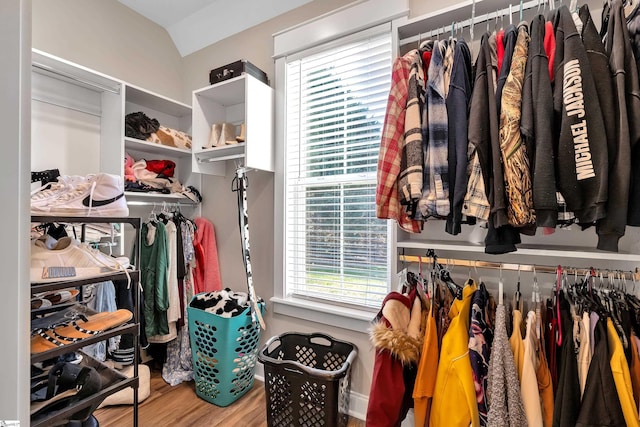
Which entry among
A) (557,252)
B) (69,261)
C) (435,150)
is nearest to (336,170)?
(435,150)

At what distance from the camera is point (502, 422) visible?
102 centimetres

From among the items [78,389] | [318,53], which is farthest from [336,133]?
[78,389]

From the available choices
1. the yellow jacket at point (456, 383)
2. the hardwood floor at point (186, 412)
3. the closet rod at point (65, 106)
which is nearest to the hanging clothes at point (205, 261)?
the hardwood floor at point (186, 412)

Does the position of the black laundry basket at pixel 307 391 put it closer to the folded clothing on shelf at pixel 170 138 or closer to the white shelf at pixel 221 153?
the white shelf at pixel 221 153

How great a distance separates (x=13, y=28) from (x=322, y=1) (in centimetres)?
192

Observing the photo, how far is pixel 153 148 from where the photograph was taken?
7.46ft

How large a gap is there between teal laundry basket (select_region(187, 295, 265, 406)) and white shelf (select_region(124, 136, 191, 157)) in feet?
3.84

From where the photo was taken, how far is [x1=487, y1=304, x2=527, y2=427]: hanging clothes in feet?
3.38

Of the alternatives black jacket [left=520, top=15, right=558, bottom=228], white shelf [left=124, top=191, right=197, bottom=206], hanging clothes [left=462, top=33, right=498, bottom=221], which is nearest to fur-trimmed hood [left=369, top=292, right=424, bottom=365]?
hanging clothes [left=462, top=33, right=498, bottom=221]

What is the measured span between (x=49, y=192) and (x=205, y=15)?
1.82 m

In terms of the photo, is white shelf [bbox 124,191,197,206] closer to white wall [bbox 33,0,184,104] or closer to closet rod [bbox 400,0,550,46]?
white wall [bbox 33,0,184,104]

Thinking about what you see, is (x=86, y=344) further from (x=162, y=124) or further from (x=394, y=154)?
(x=162, y=124)

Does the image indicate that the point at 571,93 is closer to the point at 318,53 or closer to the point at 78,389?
the point at 318,53

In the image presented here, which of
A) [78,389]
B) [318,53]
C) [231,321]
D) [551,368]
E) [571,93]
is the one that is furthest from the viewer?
[318,53]
